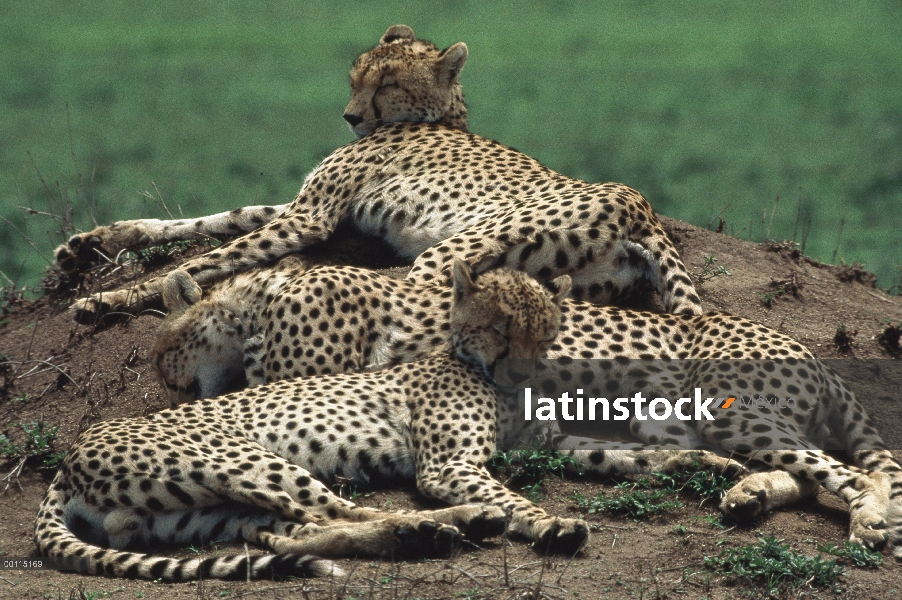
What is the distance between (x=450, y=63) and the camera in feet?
23.9

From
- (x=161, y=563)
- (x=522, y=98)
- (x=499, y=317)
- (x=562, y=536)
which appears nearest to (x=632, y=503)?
(x=562, y=536)

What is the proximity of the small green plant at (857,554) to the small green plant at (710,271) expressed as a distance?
2469mm

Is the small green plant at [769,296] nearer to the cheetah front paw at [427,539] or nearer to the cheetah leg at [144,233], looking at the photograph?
the cheetah leg at [144,233]

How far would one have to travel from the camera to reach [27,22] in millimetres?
29219

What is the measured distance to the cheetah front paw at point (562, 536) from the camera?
4.21 metres

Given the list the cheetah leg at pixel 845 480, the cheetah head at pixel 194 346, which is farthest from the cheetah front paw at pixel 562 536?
the cheetah head at pixel 194 346

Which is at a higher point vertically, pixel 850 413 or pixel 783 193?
pixel 850 413

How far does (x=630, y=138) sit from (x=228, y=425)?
1742cm

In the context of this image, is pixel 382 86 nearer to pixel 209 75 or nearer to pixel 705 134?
pixel 705 134

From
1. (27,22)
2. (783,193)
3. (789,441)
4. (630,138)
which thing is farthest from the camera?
(27,22)

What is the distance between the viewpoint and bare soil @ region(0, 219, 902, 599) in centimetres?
396

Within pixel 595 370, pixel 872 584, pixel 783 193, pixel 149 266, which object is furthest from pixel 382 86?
pixel 783 193


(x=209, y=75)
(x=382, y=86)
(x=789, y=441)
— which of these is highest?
(x=382, y=86)

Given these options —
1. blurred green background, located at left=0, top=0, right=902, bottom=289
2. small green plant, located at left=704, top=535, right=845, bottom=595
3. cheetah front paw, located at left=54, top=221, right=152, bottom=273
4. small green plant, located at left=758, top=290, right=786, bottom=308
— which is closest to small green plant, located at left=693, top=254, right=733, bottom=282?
small green plant, located at left=758, top=290, right=786, bottom=308
